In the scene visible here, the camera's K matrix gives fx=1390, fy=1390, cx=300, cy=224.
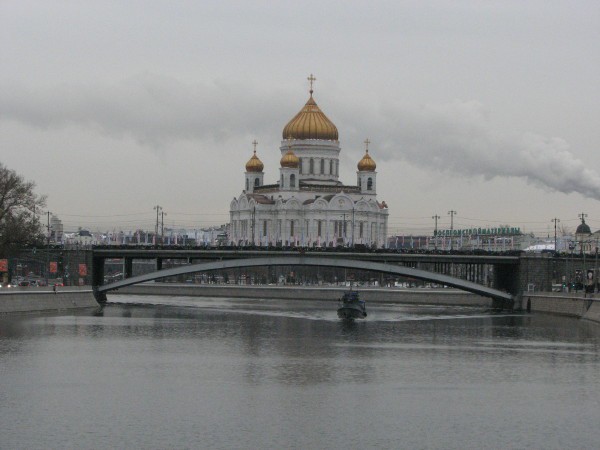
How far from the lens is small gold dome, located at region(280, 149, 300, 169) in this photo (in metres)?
139

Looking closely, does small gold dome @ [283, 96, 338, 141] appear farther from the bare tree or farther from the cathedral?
the bare tree

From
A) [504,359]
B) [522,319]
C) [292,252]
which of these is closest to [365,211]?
[292,252]

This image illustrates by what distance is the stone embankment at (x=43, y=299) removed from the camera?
244 feet

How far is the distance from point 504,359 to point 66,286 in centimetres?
3890

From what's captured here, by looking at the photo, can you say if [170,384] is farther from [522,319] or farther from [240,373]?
[522,319]

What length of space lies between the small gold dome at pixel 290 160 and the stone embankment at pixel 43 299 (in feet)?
177

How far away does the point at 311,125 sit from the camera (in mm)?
141125

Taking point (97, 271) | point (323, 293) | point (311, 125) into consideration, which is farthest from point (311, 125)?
point (97, 271)

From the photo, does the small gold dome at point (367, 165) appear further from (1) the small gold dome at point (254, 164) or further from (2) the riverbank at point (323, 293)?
(2) the riverbank at point (323, 293)

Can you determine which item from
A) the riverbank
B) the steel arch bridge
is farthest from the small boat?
the riverbank

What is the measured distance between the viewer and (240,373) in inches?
1903

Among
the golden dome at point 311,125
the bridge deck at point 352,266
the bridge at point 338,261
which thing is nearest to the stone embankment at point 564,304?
the bridge deck at point 352,266

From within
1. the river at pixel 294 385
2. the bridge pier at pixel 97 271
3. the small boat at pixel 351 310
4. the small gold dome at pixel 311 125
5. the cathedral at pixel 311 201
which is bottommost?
the river at pixel 294 385

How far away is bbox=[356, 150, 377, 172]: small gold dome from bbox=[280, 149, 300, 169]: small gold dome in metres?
7.34
